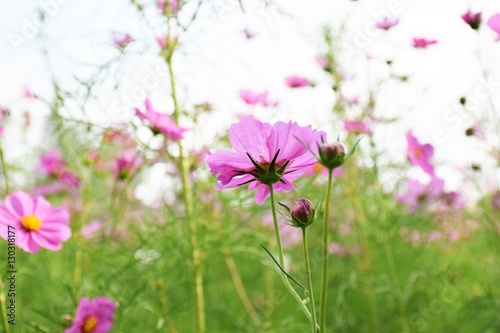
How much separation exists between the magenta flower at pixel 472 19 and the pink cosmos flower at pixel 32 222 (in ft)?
2.13

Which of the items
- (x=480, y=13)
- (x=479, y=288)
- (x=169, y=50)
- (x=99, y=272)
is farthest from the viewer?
(x=479, y=288)

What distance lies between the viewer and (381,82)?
1.21m

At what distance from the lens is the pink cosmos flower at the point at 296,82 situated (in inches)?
50.8

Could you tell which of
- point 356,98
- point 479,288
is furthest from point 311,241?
point 479,288

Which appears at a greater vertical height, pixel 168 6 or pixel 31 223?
pixel 168 6

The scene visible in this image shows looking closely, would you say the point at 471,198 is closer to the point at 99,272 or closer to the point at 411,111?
the point at 411,111

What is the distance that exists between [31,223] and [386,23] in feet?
2.85

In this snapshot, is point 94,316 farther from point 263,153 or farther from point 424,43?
point 424,43

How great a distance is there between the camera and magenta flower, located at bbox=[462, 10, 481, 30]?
770 mm

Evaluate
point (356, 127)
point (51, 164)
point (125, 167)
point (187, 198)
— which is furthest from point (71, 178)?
point (356, 127)

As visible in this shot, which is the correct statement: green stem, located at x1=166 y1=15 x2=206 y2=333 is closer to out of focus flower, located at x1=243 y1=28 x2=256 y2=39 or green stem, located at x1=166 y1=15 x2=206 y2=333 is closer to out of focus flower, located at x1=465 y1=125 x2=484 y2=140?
out of focus flower, located at x1=243 y1=28 x2=256 y2=39

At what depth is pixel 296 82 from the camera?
4.32 feet

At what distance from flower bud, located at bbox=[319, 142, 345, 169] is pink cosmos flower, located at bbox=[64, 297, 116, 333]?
44cm

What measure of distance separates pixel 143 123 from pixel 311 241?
2.78 feet
